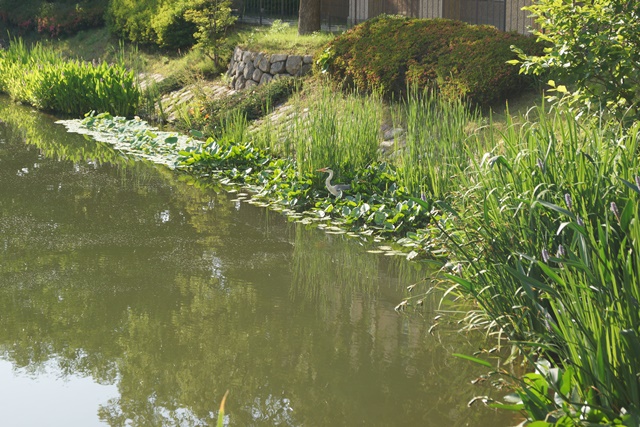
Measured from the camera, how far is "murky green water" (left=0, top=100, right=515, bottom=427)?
4.86m

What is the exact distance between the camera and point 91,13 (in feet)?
82.1

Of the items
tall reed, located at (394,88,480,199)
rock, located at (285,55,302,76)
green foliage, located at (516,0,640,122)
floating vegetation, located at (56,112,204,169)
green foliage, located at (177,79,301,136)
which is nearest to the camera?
green foliage, located at (516,0,640,122)

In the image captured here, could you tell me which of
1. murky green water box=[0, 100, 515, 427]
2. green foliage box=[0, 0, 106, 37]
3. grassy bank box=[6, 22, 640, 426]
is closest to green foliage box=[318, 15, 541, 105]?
grassy bank box=[6, 22, 640, 426]

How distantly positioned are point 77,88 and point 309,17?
188 inches

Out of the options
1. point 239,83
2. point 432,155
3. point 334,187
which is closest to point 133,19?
point 239,83

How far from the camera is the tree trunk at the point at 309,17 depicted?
1722 centimetres

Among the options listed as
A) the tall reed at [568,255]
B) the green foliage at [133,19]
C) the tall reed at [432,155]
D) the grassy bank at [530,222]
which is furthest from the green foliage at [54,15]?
the tall reed at [568,255]

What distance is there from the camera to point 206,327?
5969 mm

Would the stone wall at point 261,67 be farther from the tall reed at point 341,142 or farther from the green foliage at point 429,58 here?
the tall reed at point 341,142

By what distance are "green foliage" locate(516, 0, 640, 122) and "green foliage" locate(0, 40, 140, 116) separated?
992 cm

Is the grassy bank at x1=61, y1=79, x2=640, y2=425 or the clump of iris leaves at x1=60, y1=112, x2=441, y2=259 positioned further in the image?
the clump of iris leaves at x1=60, y1=112, x2=441, y2=259

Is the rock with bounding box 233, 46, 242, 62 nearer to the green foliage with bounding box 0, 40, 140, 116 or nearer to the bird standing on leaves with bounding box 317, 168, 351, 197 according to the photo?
the green foliage with bounding box 0, 40, 140, 116

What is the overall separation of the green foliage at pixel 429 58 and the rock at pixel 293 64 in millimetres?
1213

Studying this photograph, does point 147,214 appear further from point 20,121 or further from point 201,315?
point 20,121
